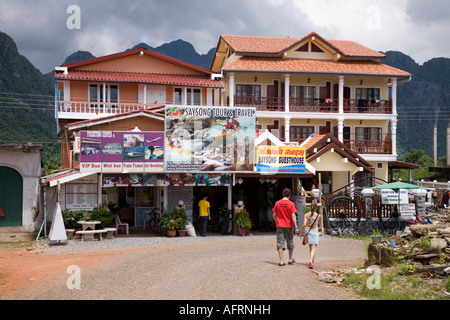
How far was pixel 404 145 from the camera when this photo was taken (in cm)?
8806

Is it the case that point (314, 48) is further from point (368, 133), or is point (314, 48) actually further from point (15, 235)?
point (15, 235)

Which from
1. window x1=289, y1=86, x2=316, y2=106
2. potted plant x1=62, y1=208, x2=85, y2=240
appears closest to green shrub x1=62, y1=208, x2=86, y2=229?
potted plant x1=62, y1=208, x2=85, y2=240

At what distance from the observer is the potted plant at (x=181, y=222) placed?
2019 cm

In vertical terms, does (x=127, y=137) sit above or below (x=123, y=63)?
below

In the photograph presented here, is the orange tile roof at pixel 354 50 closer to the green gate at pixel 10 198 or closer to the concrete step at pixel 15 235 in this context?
the green gate at pixel 10 198

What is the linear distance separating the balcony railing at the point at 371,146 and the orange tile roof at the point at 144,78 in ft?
33.6

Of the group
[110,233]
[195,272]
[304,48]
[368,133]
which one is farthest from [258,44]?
[195,272]

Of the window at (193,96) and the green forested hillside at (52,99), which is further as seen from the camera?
the green forested hillside at (52,99)

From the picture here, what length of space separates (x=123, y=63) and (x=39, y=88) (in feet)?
109

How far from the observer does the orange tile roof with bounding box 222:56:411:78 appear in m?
33.9

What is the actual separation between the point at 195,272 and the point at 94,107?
20132 millimetres

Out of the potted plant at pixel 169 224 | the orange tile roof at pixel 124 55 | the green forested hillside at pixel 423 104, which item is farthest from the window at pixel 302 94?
the green forested hillside at pixel 423 104
